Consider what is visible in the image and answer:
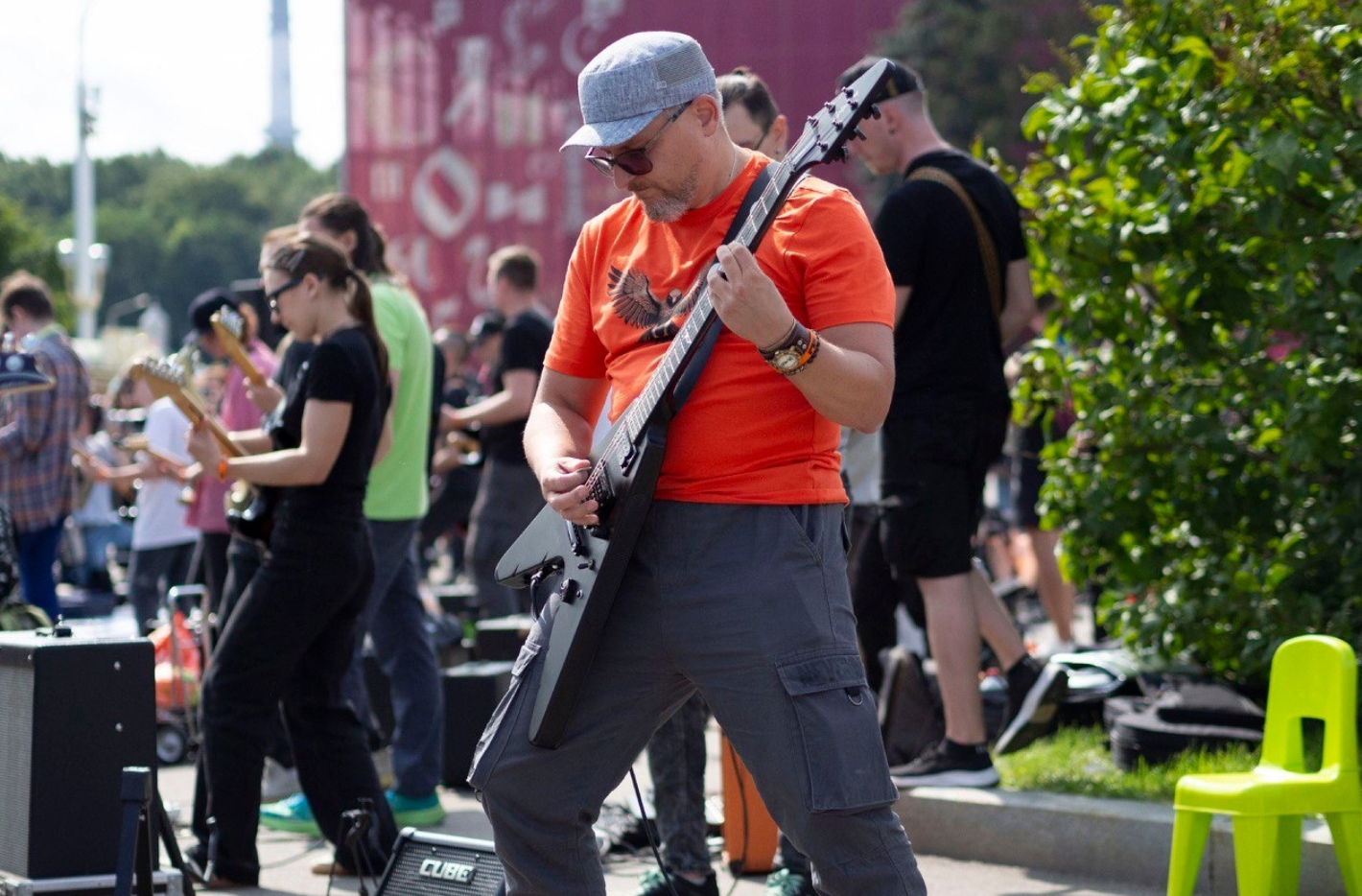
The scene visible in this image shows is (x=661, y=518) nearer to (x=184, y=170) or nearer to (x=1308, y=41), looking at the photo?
(x=1308, y=41)

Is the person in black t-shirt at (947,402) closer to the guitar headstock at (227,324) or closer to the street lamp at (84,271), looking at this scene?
the guitar headstock at (227,324)

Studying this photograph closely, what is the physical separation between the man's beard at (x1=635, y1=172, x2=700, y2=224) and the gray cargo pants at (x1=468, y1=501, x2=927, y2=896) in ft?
1.72

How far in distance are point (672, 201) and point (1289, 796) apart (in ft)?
7.05

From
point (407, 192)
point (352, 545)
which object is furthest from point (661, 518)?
point (407, 192)

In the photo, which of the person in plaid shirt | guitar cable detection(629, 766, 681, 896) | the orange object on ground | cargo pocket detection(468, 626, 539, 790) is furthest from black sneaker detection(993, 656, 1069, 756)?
the person in plaid shirt

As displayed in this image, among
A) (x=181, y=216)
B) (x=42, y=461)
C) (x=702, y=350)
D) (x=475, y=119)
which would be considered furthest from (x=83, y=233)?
(x=181, y=216)

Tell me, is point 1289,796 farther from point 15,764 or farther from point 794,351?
point 15,764

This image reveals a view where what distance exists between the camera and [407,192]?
51594 mm

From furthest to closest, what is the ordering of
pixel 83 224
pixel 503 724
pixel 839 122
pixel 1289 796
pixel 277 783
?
pixel 83 224, pixel 277 783, pixel 1289 796, pixel 503 724, pixel 839 122

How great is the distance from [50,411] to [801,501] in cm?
639

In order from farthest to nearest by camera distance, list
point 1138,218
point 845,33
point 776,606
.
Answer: point 845,33 < point 1138,218 < point 776,606

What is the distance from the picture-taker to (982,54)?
111 ft

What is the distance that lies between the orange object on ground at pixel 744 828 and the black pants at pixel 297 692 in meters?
1.02

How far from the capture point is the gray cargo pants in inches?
114
